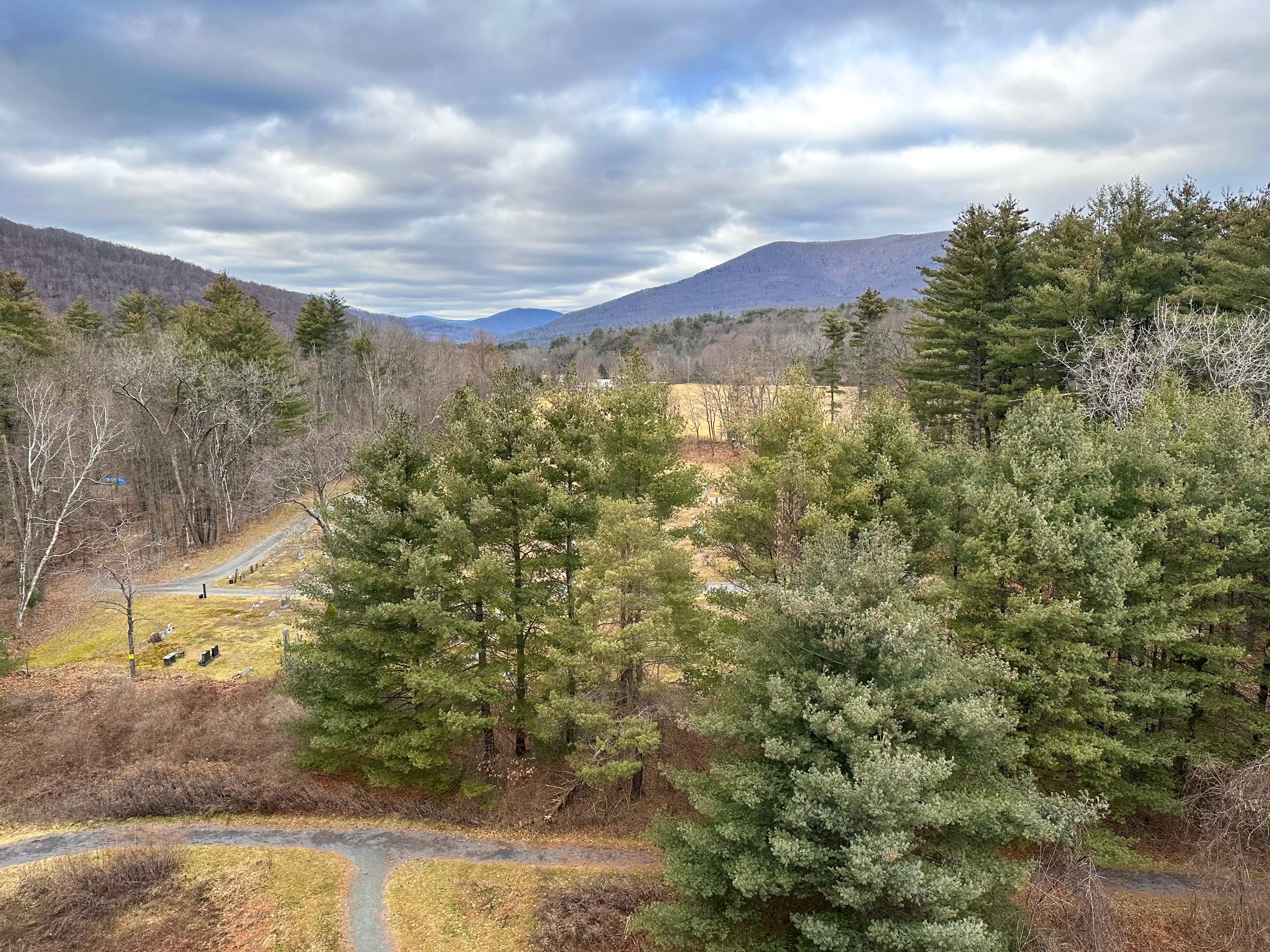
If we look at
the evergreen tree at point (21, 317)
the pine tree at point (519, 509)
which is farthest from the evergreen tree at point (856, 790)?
the evergreen tree at point (21, 317)

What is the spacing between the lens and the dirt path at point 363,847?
54.5 ft

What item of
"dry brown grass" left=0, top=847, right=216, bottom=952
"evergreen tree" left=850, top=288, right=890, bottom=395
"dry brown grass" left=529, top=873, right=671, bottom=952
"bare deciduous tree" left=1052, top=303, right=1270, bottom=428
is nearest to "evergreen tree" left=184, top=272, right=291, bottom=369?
"dry brown grass" left=0, top=847, right=216, bottom=952

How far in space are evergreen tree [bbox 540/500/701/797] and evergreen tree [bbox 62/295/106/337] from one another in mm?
62969

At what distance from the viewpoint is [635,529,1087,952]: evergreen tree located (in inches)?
372

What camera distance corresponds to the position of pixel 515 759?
805 inches

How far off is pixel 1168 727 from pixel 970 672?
962 centimetres

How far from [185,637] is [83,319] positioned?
50.1 metres

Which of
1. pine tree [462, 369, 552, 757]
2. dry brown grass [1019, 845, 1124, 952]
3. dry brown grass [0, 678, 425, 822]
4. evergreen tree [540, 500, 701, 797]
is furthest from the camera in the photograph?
dry brown grass [0, 678, 425, 822]

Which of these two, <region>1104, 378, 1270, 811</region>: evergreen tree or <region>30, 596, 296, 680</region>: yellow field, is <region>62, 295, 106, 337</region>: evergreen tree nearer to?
<region>30, 596, 296, 680</region>: yellow field

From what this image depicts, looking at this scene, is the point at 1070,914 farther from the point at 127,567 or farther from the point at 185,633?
the point at 185,633

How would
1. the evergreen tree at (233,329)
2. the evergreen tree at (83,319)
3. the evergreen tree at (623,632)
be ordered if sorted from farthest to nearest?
the evergreen tree at (83,319) → the evergreen tree at (233,329) → the evergreen tree at (623,632)

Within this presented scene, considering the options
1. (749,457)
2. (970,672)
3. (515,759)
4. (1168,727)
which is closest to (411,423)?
(749,457)

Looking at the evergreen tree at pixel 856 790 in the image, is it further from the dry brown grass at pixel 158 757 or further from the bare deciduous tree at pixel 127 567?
the bare deciduous tree at pixel 127 567

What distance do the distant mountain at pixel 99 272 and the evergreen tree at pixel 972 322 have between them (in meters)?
81.8
